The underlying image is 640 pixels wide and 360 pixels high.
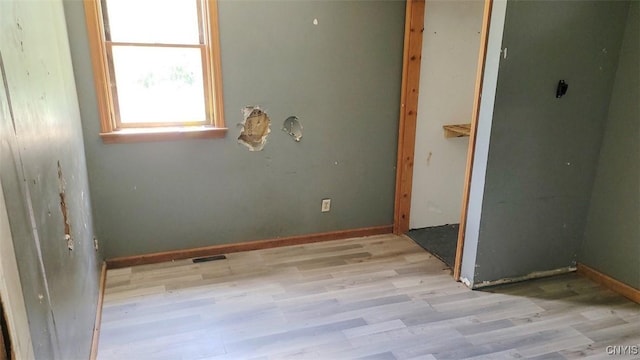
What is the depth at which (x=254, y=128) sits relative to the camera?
2.98 metres

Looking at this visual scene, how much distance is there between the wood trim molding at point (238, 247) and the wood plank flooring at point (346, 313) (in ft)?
0.22

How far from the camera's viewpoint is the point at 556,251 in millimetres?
2768

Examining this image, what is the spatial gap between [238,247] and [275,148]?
79 cm

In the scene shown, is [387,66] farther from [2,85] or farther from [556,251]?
[2,85]

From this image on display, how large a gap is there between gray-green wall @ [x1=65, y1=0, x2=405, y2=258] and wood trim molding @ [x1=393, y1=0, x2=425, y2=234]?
61 millimetres

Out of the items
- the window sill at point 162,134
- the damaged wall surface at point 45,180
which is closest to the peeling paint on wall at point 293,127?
the window sill at point 162,134

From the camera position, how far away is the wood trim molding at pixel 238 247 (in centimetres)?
290

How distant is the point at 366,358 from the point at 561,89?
6.12 feet

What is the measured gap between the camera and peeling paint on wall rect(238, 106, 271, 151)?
9.62ft

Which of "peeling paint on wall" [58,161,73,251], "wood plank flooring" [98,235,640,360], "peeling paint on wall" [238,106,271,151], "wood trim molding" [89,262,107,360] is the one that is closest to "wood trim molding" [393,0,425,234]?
"wood plank flooring" [98,235,640,360]

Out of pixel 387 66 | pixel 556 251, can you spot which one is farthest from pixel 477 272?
pixel 387 66

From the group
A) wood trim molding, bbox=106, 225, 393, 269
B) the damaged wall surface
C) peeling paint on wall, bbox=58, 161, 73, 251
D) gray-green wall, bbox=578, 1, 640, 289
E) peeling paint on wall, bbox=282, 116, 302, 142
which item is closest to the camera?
the damaged wall surface

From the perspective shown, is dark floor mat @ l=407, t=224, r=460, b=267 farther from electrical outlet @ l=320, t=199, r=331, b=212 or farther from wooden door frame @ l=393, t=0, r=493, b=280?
electrical outlet @ l=320, t=199, r=331, b=212

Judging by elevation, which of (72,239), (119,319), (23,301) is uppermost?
(23,301)
